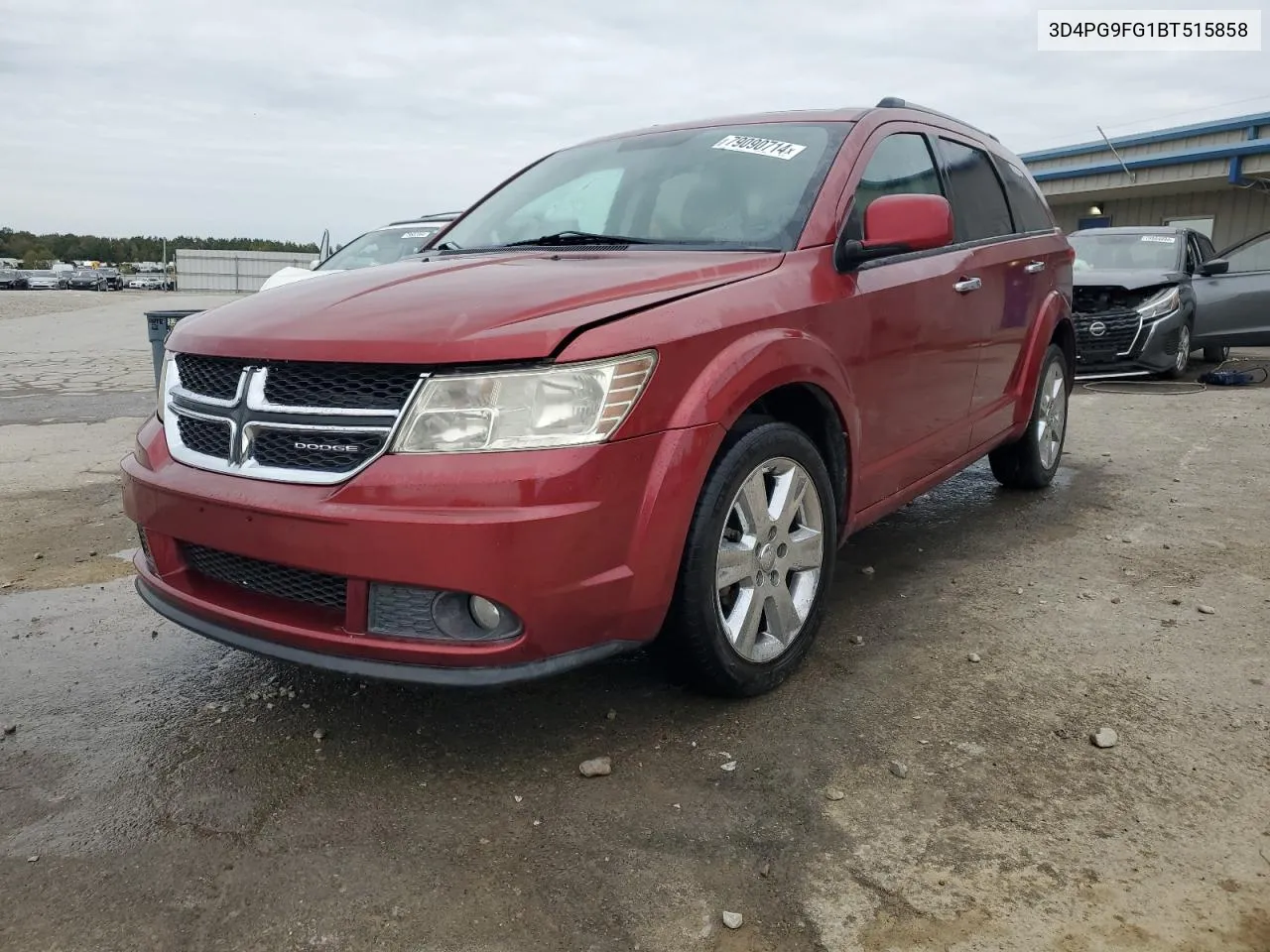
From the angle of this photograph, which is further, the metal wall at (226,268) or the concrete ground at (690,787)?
the metal wall at (226,268)

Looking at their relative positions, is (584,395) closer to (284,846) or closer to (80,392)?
(284,846)

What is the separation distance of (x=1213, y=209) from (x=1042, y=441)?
14646 millimetres

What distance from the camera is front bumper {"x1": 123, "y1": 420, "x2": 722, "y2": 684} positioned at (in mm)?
2162

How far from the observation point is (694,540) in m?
2.49

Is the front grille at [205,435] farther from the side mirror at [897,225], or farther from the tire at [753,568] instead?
the side mirror at [897,225]

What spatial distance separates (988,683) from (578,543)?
4.76 ft

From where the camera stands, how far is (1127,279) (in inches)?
381

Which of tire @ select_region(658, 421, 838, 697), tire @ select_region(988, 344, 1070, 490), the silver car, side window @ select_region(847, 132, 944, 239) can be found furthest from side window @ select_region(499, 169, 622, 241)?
the silver car

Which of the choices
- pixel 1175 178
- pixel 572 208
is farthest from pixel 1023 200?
pixel 1175 178

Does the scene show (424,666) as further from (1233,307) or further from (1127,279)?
(1233,307)

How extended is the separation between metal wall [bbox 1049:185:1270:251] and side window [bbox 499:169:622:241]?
574 inches

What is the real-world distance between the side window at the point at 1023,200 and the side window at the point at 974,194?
0.37ft

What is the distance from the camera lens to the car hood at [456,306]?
223cm

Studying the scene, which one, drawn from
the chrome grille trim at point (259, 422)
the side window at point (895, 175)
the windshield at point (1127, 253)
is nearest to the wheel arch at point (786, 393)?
the side window at point (895, 175)
